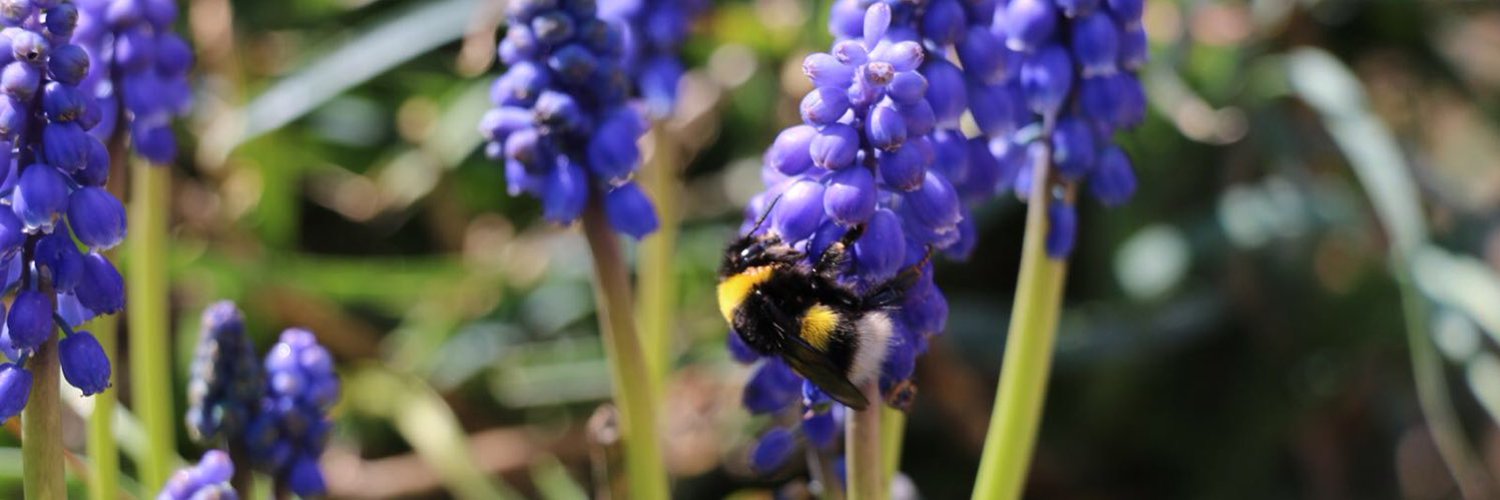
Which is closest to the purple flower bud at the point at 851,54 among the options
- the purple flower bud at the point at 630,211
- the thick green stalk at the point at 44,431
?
the purple flower bud at the point at 630,211

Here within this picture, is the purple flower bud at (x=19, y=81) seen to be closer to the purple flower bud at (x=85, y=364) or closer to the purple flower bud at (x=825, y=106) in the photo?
the purple flower bud at (x=85, y=364)

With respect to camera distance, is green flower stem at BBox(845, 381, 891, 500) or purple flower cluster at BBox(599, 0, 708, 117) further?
purple flower cluster at BBox(599, 0, 708, 117)

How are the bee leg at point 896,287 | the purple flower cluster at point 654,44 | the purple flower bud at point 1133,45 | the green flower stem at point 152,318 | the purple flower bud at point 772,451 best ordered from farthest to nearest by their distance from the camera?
the purple flower cluster at point 654,44 < the green flower stem at point 152,318 < the purple flower bud at point 772,451 < the purple flower bud at point 1133,45 < the bee leg at point 896,287

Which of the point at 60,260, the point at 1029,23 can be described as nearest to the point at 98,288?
the point at 60,260

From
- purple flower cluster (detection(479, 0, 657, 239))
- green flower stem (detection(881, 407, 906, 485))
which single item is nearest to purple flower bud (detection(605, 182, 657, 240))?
purple flower cluster (detection(479, 0, 657, 239))

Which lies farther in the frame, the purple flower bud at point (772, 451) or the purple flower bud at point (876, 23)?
the purple flower bud at point (772, 451)

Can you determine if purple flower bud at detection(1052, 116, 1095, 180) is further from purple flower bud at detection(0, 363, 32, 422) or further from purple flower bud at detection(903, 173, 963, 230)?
purple flower bud at detection(0, 363, 32, 422)

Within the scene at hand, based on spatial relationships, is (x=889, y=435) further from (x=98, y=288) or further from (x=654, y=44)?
(x=98, y=288)
